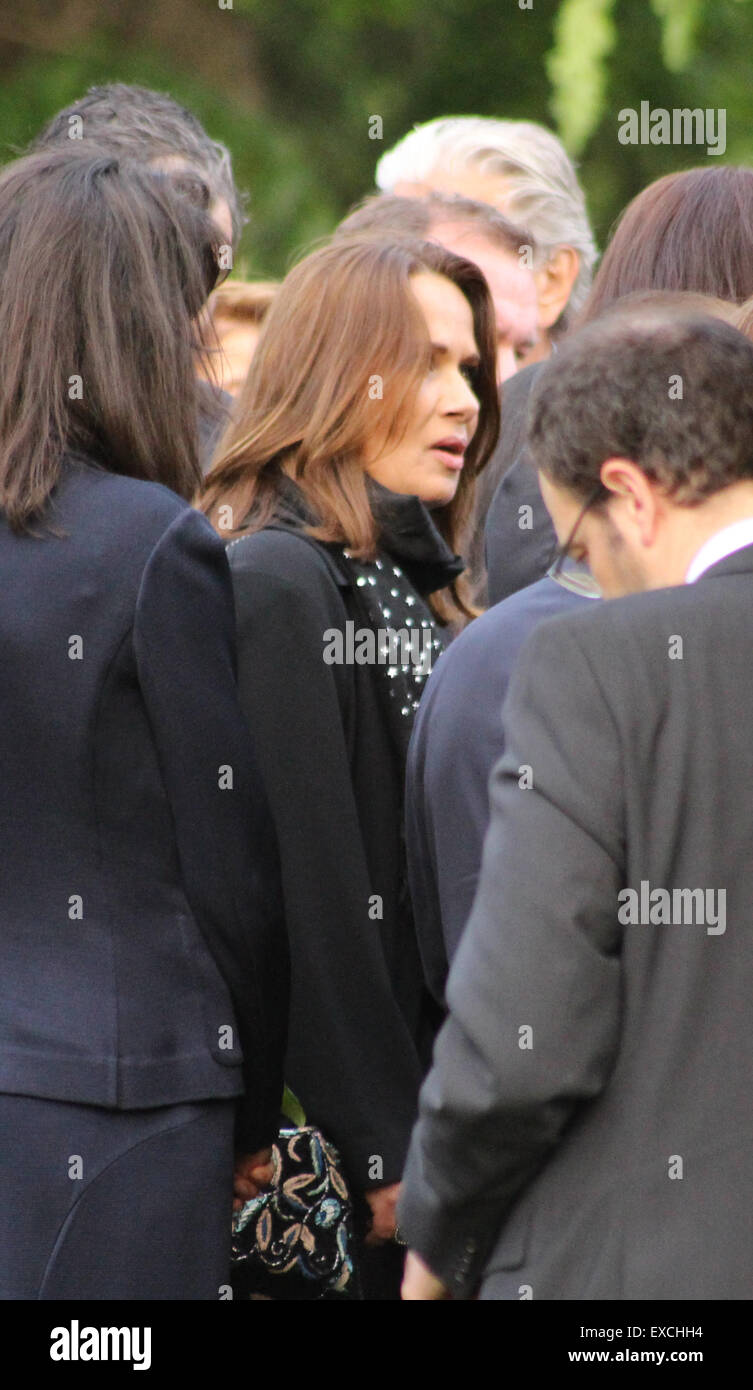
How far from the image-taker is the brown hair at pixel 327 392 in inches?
102

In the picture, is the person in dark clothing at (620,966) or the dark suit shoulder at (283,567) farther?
the dark suit shoulder at (283,567)

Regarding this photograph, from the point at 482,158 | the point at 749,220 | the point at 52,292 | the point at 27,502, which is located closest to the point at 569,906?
the point at 27,502

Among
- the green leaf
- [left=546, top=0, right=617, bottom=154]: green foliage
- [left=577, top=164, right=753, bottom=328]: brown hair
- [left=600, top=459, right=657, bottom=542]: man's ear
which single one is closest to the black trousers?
the green leaf

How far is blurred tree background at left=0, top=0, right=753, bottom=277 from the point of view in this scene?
21.9ft

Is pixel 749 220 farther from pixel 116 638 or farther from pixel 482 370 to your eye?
pixel 116 638

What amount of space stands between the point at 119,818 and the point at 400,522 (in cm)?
73

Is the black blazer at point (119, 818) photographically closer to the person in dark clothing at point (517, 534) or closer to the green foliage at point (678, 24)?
the person in dark clothing at point (517, 534)

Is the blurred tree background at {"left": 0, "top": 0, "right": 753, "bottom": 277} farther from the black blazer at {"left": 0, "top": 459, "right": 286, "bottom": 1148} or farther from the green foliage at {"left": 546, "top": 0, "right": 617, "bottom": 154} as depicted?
the black blazer at {"left": 0, "top": 459, "right": 286, "bottom": 1148}

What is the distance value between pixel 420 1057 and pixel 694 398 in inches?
45.7

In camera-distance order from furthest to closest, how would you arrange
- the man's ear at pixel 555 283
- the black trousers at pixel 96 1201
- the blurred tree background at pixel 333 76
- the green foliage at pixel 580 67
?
the blurred tree background at pixel 333 76, the green foliage at pixel 580 67, the man's ear at pixel 555 283, the black trousers at pixel 96 1201

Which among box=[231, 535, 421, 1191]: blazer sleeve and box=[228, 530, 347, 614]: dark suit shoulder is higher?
box=[228, 530, 347, 614]: dark suit shoulder

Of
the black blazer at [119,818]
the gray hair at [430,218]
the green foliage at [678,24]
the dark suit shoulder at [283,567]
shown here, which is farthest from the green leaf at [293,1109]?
the green foliage at [678,24]

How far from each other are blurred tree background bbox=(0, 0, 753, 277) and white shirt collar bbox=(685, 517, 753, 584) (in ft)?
16.0

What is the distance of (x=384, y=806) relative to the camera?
2561 millimetres
